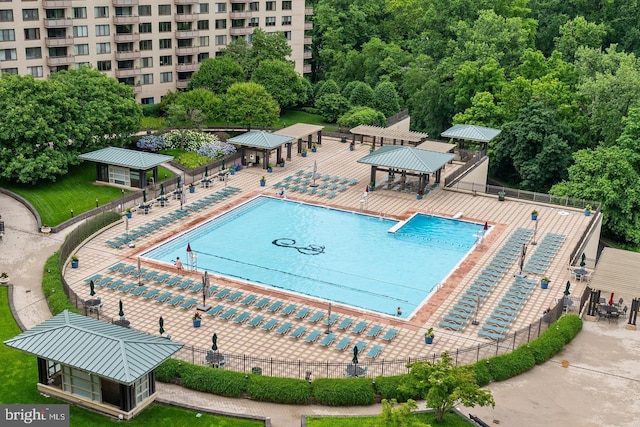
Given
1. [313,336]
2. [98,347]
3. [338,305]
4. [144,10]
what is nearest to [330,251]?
[338,305]

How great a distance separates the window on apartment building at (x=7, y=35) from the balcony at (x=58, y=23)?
3.34 meters

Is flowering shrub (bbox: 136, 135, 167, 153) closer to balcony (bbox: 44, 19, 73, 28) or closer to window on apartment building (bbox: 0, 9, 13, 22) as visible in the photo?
balcony (bbox: 44, 19, 73, 28)

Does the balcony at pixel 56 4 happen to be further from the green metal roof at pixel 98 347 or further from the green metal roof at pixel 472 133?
the green metal roof at pixel 98 347

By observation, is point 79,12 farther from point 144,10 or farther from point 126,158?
point 126,158

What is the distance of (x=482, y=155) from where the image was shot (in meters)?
72.0

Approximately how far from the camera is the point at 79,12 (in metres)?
77.6

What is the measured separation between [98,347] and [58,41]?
52.7 metres

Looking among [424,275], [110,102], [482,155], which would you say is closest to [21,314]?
[424,275]

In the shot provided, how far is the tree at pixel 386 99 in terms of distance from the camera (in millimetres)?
90562

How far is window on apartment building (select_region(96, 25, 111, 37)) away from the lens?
262ft

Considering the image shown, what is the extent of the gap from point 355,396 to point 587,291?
56.3 feet

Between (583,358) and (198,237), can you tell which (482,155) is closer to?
(198,237)

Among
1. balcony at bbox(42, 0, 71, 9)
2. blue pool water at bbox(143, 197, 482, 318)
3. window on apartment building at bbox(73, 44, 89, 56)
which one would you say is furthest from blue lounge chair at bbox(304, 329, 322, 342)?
window on apartment building at bbox(73, 44, 89, 56)

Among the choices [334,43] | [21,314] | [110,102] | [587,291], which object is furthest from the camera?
[334,43]
